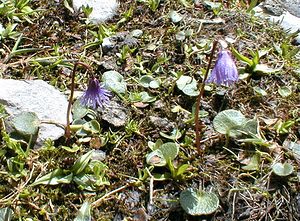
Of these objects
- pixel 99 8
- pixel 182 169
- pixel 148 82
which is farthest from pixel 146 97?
pixel 99 8


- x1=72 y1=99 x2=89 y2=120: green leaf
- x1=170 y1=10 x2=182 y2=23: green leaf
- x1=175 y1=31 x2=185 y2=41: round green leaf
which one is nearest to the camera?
x1=72 y1=99 x2=89 y2=120: green leaf

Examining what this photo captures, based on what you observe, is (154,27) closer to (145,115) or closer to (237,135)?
(145,115)

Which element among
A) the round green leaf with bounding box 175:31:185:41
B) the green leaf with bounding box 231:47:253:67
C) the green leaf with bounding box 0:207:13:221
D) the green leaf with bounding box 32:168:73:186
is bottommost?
the green leaf with bounding box 0:207:13:221

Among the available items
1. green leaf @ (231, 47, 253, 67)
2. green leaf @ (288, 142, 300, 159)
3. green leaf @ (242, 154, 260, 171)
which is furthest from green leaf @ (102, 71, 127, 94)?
green leaf @ (288, 142, 300, 159)

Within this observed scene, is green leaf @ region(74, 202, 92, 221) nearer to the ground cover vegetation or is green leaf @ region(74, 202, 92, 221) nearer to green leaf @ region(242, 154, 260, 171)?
the ground cover vegetation

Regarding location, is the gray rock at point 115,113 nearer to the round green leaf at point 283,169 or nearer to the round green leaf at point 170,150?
the round green leaf at point 170,150

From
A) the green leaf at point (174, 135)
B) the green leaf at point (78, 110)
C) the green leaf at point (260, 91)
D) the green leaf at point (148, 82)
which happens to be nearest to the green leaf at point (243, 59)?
the green leaf at point (260, 91)

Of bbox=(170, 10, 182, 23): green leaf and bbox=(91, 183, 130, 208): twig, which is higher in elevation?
bbox=(170, 10, 182, 23): green leaf
